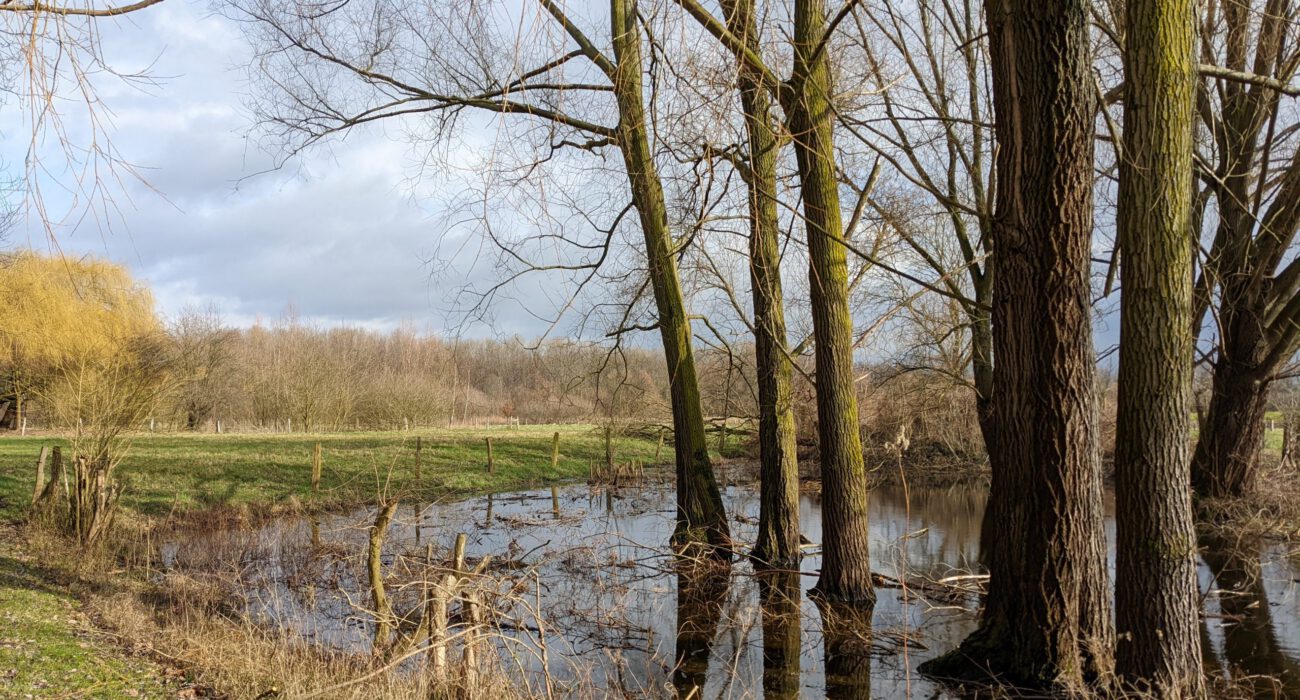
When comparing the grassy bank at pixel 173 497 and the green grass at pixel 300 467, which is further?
the green grass at pixel 300 467

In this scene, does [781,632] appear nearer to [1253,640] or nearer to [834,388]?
[834,388]

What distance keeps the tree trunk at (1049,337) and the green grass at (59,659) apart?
563 cm

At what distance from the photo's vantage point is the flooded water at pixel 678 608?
20.4 ft

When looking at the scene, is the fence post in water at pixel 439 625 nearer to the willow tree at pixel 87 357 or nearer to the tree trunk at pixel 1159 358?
the willow tree at pixel 87 357

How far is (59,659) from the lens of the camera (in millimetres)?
5957

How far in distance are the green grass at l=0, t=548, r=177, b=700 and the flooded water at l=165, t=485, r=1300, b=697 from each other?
100cm

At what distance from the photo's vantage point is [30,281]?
25.5 meters

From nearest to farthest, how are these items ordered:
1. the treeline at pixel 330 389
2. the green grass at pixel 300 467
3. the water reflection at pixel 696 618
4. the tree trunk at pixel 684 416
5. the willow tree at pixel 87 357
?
the water reflection at pixel 696 618
the tree trunk at pixel 684 416
the willow tree at pixel 87 357
the green grass at pixel 300 467
the treeline at pixel 330 389

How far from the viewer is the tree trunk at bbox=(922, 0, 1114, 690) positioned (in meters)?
4.73

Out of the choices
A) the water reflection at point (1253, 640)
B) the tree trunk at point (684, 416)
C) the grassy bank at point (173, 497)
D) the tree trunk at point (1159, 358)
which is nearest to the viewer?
the tree trunk at point (1159, 358)

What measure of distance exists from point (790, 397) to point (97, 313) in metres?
24.7

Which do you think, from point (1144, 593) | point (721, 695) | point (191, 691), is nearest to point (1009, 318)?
point (1144, 593)

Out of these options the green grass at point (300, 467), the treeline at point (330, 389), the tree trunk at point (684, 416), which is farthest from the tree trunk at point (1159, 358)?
the treeline at point (330, 389)

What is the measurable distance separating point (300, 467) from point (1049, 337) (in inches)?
760
